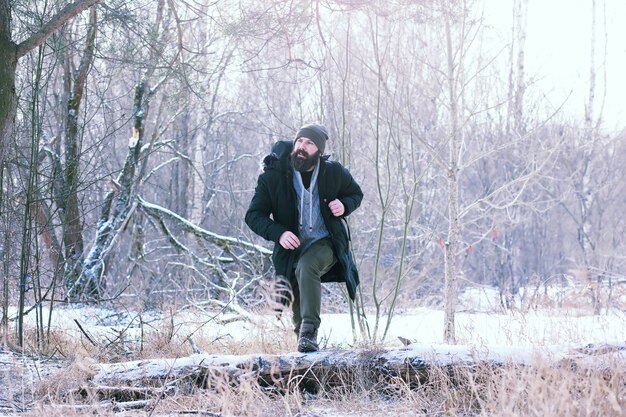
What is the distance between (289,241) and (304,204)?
402mm

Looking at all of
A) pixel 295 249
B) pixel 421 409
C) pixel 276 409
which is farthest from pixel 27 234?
pixel 421 409

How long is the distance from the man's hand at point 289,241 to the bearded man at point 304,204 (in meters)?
0.17

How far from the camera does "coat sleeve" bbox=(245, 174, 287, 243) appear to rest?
5.34 meters

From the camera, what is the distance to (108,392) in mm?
4879

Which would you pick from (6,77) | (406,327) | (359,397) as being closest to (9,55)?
(6,77)

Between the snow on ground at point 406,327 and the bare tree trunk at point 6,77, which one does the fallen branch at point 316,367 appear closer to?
the snow on ground at point 406,327

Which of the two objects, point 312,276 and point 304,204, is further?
point 304,204

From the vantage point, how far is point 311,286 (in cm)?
532

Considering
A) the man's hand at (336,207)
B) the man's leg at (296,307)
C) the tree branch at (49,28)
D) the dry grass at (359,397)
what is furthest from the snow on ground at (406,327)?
the tree branch at (49,28)

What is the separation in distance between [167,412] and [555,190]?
18.7 metres

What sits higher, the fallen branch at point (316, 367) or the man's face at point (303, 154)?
the man's face at point (303, 154)

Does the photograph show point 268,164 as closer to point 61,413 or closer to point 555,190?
point 61,413

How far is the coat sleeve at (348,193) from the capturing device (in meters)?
5.50

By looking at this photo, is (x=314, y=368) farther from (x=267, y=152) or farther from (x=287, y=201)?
(x=267, y=152)
